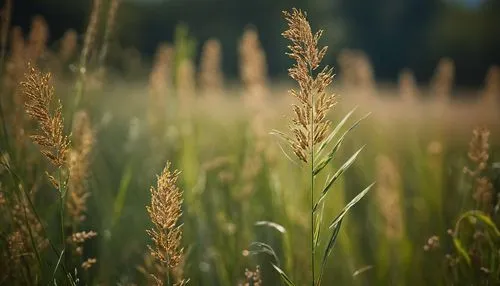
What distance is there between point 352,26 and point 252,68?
45.0 metres

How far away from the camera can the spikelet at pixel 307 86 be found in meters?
1.28

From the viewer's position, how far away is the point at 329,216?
2564 millimetres

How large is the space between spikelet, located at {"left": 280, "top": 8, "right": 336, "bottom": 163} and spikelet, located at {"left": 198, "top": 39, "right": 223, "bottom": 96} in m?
1.53

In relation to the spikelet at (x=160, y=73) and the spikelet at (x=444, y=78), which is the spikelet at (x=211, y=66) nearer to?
the spikelet at (x=160, y=73)

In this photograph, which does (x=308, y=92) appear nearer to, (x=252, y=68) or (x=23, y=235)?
(x=23, y=235)

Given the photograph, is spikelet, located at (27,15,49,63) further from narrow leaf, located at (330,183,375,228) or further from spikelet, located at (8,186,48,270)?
narrow leaf, located at (330,183,375,228)

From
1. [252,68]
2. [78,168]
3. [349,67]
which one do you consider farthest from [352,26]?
[78,168]

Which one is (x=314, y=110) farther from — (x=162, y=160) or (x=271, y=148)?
(x=162, y=160)

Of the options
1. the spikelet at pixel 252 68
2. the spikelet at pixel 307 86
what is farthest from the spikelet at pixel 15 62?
the spikelet at pixel 307 86

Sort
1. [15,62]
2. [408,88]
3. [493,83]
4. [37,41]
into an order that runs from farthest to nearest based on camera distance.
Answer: [408,88], [493,83], [15,62], [37,41]

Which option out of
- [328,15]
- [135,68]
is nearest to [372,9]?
[328,15]

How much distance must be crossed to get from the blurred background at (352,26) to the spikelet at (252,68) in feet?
101

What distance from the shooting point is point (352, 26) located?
45.9 meters

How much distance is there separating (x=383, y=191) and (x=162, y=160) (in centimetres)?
135
